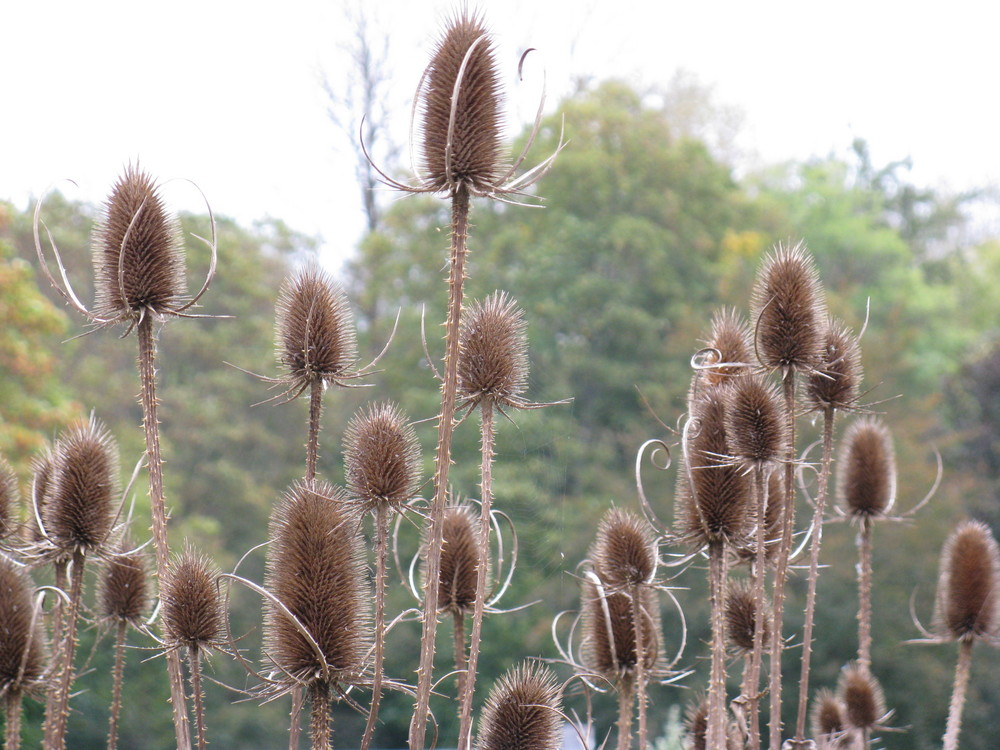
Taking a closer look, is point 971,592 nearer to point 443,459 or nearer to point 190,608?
point 443,459

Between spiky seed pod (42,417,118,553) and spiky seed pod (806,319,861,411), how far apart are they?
263cm

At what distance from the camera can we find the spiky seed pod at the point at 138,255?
320cm

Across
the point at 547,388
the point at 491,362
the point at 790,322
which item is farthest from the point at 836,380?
the point at 547,388

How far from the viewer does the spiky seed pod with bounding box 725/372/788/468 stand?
342 cm

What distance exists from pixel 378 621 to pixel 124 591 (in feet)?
4.96

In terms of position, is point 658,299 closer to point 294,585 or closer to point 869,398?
point 869,398

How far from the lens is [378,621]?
2.99m

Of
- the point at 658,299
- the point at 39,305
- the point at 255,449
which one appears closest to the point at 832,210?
the point at 658,299

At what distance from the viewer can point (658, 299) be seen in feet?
73.3

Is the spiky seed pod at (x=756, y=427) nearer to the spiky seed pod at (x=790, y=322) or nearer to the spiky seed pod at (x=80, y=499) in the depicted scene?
the spiky seed pod at (x=790, y=322)

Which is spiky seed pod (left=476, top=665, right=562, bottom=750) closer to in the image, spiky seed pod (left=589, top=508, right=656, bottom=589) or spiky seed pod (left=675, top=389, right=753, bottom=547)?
spiky seed pod (left=589, top=508, right=656, bottom=589)

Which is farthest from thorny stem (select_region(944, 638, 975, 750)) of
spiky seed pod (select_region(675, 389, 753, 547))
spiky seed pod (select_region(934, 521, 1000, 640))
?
spiky seed pod (select_region(675, 389, 753, 547))

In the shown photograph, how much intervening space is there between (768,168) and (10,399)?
2582cm

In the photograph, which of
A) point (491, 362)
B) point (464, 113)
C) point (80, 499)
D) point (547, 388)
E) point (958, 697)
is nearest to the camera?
point (464, 113)
